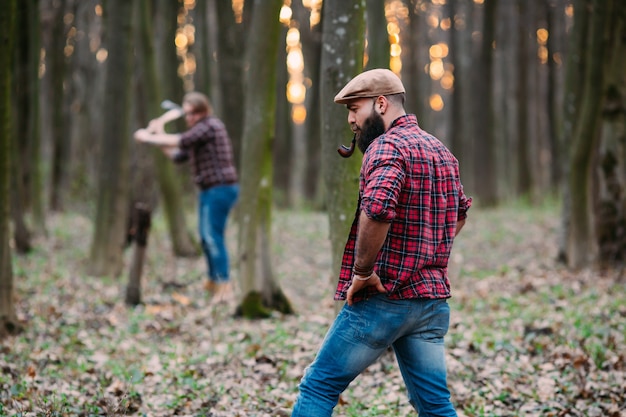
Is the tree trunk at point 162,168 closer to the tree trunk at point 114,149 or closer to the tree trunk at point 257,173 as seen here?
the tree trunk at point 114,149

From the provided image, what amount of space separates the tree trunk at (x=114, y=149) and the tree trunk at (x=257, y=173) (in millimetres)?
3035

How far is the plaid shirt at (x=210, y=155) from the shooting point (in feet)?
29.2

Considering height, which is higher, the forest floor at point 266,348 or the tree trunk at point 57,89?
the tree trunk at point 57,89

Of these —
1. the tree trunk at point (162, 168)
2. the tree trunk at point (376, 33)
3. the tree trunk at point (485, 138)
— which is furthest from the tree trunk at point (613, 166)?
the tree trunk at point (485, 138)

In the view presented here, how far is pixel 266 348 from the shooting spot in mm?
6801

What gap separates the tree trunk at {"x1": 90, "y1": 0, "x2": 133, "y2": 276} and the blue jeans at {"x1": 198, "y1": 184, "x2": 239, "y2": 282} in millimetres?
2122

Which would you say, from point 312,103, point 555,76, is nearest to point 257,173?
point 312,103

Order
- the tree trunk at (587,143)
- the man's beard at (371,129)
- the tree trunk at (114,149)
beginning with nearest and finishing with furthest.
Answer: the man's beard at (371,129)
the tree trunk at (587,143)
the tree trunk at (114,149)

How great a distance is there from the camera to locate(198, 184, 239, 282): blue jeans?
8.97m

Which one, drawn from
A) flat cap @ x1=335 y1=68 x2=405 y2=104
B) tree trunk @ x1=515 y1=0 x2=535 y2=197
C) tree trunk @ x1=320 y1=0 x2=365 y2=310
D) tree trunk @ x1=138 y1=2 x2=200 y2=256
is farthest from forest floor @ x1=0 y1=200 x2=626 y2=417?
tree trunk @ x1=515 y1=0 x2=535 y2=197

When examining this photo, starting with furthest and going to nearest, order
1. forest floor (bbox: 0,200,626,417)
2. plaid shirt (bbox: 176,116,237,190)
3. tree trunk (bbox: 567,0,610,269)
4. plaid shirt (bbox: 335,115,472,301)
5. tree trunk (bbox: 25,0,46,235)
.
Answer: tree trunk (bbox: 25,0,46,235) → tree trunk (bbox: 567,0,610,269) → plaid shirt (bbox: 176,116,237,190) → forest floor (bbox: 0,200,626,417) → plaid shirt (bbox: 335,115,472,301)

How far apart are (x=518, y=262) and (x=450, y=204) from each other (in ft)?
29.0

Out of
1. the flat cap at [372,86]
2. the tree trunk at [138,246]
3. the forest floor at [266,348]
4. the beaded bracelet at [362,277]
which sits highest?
the flat cap at [372,86]

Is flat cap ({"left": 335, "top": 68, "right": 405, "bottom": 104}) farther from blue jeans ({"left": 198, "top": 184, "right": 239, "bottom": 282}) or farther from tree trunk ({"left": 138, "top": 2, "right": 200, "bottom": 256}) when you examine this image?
tree trunk ({"left": 138, "top": 2, "right": 200, "bottom": 256})
